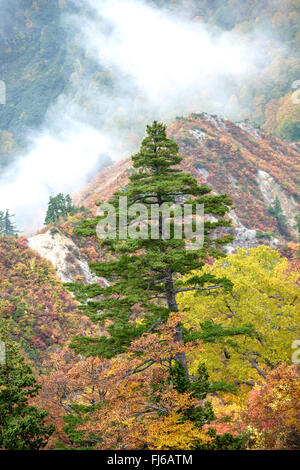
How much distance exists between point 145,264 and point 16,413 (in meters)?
6.60

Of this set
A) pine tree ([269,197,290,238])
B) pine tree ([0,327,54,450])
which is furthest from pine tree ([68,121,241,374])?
pine tree ([269,197,290,238])

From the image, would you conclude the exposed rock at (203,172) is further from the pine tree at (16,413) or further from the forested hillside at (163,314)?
the pine tree at (16,413)

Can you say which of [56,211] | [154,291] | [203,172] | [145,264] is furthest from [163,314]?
[203,172]

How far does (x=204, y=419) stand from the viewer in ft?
31.4

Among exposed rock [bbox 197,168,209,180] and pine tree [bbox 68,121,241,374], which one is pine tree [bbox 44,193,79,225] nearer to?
exposed rock [bbox 197,168,209,180]

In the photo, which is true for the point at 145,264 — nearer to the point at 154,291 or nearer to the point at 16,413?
the point at 154,291

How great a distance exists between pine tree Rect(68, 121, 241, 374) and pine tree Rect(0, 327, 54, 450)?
2505 mm

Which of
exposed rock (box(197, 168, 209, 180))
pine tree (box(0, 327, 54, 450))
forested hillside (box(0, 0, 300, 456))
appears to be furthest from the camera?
exposed rock (box(197, 168, 209, 180))

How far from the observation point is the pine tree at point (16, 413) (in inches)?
359

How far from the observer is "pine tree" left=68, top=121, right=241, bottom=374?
952 centimetres

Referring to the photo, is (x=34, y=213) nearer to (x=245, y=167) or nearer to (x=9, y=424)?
(x=245, y=167)

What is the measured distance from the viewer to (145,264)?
979 cm

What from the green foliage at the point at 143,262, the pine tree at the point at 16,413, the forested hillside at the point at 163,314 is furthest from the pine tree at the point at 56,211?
the green foliage at the point at 143,262

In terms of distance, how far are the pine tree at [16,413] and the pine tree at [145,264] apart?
2.51 m
